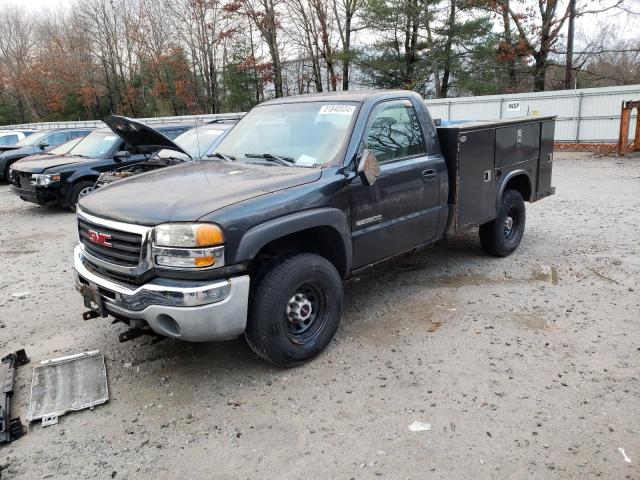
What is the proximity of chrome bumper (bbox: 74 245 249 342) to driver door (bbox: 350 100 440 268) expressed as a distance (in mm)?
1203

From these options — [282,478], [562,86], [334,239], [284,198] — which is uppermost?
[562,86]

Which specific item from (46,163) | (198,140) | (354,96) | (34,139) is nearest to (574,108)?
(198,140)

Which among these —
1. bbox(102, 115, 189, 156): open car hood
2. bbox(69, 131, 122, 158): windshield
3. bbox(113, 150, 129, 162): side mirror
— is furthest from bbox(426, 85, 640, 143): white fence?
bbox(102, 115, 189, 156): open car hood

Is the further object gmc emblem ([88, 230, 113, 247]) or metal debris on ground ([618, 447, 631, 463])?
gmc emblem ([88, 230, 113, 247])

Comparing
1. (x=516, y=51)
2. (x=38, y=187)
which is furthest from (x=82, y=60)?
(x=38, y=187)

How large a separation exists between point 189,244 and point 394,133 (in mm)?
2190

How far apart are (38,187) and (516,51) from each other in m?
24.6

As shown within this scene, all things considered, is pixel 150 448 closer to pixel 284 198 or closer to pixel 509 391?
pixel 284 198

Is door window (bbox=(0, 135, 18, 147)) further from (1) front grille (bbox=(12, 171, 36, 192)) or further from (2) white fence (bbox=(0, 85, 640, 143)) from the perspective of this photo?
(2) white fence (bbox=(0, 85, 640, 143))

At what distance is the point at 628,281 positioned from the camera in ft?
16.6

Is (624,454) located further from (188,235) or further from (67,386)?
(67,386)

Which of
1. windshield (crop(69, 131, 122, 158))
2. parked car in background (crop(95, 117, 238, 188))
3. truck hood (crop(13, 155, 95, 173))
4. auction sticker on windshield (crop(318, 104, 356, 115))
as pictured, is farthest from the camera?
windshield (crop(69, 131, 122, 158))

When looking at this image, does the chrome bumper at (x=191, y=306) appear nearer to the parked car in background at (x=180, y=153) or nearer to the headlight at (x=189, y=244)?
the headlight at (x=189, y=244)

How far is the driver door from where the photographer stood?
4.01 m
